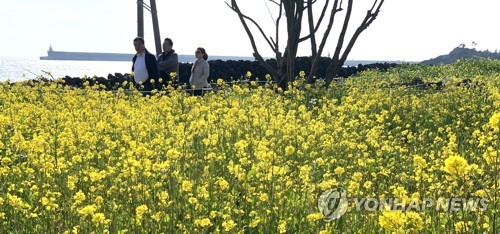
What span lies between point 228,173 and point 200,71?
22.3ft

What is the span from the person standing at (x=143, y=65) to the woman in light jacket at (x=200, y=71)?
938 millimetres

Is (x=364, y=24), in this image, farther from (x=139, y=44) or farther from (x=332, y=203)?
(x=332, y=203)

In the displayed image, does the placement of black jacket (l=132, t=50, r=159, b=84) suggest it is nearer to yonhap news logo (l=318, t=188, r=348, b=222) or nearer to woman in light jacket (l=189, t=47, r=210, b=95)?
woman in light jacket (l=189, t=47, r=210, b=95)

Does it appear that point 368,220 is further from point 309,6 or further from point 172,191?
point 309,6

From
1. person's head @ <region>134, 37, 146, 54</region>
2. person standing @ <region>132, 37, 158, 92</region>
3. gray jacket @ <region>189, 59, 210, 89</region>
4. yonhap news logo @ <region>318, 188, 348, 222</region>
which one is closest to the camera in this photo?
yonhap news logo @ <region>318, 188, 348, 222</region>

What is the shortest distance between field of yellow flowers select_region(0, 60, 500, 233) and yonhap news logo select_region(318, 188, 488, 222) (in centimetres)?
4

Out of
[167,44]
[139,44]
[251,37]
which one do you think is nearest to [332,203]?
[139,44]

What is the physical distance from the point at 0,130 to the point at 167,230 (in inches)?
153

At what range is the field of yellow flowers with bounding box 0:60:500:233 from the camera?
3803 millimetres

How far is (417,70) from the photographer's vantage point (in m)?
24.6

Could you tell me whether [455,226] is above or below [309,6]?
below

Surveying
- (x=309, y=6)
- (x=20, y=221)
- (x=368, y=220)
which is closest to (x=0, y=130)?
(x=20, y=221)

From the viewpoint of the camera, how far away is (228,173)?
5.38 metres

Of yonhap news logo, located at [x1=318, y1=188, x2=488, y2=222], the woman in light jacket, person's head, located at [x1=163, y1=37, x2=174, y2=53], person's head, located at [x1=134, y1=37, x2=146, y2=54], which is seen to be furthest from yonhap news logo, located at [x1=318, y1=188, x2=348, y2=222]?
the woman in light jacket
